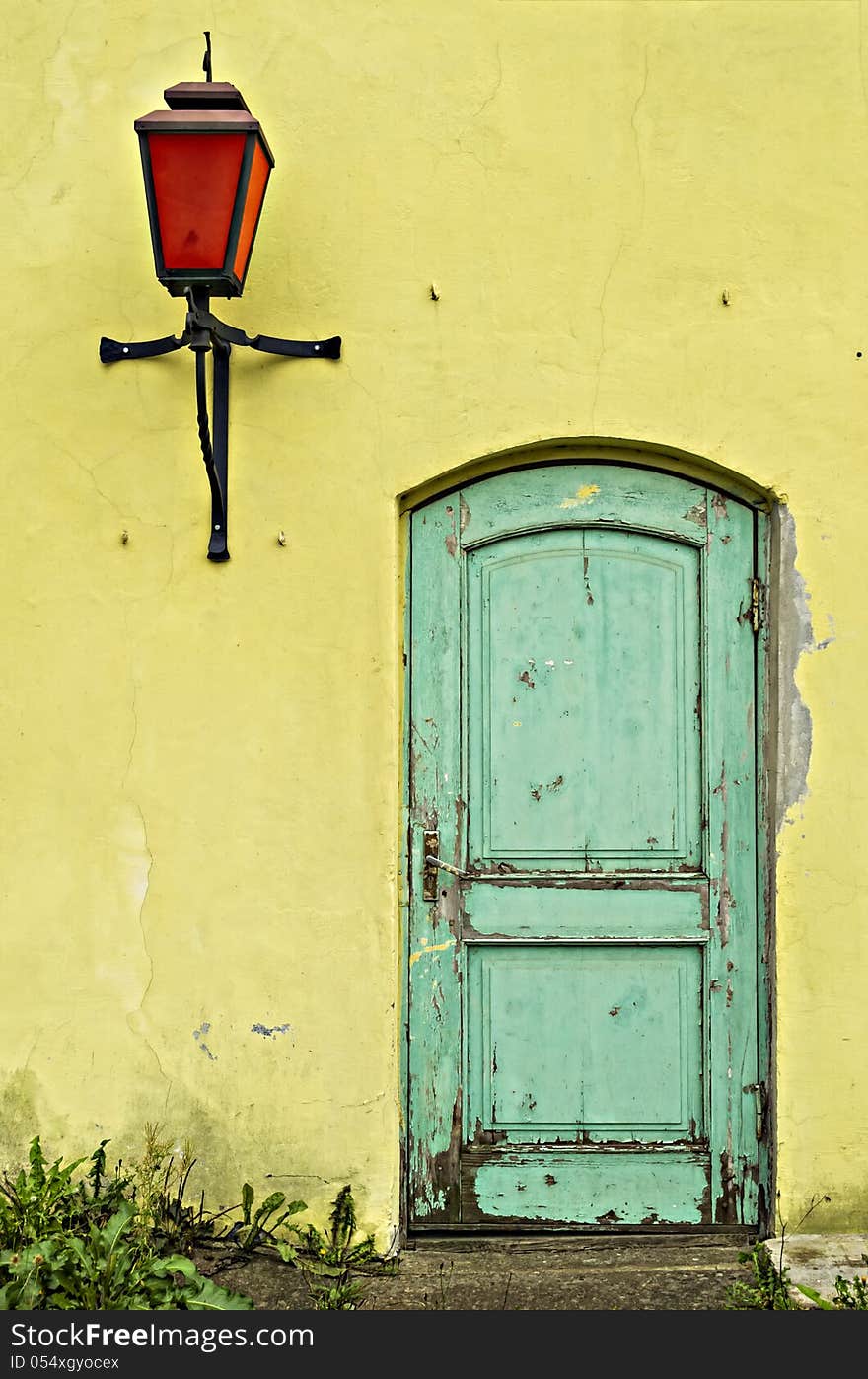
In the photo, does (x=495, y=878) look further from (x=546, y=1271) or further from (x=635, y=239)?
(x=635, y=239)

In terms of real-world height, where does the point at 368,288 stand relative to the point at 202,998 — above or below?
above

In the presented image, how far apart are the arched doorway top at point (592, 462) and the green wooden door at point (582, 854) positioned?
0.09 ft

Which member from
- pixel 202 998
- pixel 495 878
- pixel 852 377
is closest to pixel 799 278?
pixel 852 377

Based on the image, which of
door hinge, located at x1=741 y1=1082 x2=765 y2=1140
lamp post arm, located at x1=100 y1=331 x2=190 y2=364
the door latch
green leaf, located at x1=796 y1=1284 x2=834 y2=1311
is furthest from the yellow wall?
green leaf, located at x1=796 y1=1284 x2=834 y2=1311

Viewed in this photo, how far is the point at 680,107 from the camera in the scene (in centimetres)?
332

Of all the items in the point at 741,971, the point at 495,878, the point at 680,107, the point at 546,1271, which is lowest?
the point at 546,1271

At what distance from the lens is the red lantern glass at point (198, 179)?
2.93 m

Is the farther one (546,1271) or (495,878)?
(495,878)

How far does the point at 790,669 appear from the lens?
10.9 feet

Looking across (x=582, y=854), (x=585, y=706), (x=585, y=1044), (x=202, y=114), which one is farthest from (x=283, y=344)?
(x=585, y=1044)

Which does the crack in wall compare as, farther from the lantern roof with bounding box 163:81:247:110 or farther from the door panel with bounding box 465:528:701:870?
the lantern roof with bounding box 163:81:247:110

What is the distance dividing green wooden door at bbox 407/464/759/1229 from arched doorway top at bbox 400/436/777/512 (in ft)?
0.09

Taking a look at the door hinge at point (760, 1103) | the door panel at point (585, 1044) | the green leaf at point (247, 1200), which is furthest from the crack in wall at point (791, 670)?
the green leaf at point (247, 1200)

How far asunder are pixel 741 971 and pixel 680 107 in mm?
2437
